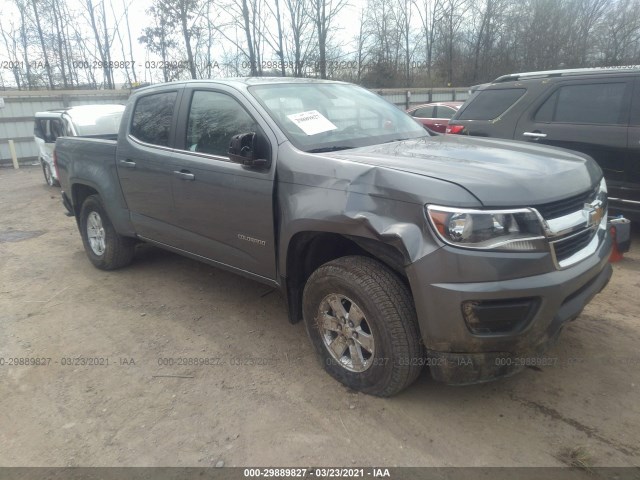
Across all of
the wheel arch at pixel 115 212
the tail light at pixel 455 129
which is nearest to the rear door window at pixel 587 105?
the tail light at pixel 455 129

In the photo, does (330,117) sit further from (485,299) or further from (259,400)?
(259,400)

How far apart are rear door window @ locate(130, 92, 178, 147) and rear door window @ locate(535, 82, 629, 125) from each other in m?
4.05

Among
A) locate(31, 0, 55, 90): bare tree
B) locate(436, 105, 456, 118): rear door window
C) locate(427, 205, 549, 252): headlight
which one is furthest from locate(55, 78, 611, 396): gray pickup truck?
locate(31, 0, 55, 90): bare tree

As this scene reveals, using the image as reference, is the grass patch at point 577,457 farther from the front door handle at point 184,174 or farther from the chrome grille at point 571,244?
the front door handle at point 184,174

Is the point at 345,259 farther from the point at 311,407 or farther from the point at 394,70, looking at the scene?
the point at 394,70

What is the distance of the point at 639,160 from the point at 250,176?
3959 millimetres

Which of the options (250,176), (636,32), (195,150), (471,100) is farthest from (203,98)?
(636,32)

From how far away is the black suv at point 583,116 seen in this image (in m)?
4.94

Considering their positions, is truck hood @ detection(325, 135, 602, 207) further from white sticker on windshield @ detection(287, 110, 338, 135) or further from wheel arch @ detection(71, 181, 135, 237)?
wheel arch @ detection(71, 181, 135, 237)

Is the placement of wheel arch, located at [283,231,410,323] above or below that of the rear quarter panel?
below

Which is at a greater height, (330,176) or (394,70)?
(394,70)

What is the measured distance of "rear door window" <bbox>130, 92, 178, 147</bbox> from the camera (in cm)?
414

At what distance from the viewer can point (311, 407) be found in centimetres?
287

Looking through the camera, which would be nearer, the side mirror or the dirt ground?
the dirt ground
